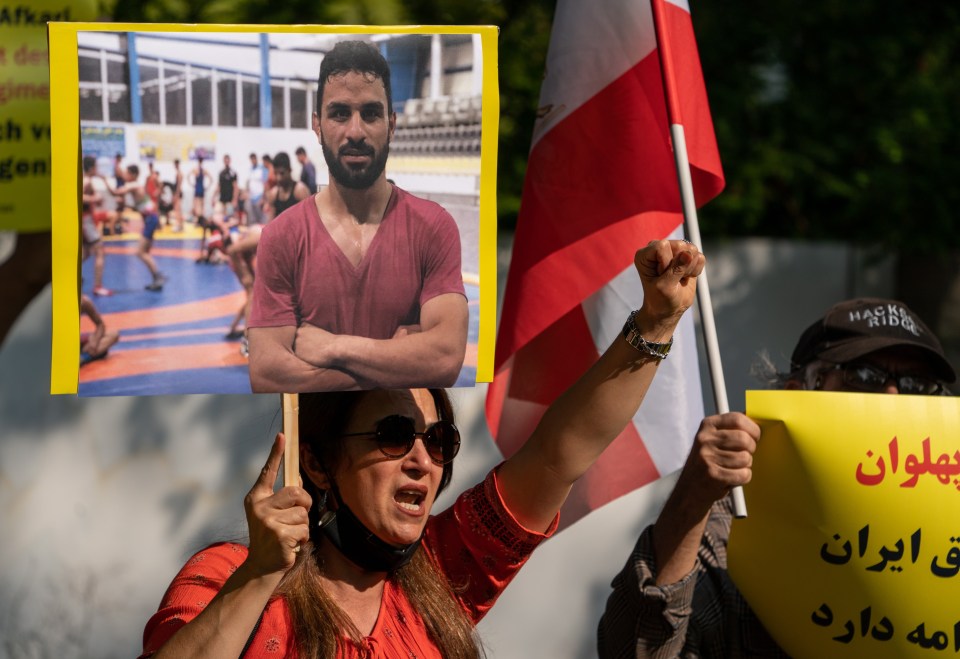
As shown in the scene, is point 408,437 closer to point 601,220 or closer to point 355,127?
point 355,127

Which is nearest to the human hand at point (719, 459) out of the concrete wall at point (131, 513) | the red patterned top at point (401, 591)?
the red patterned top at point (401, 591)

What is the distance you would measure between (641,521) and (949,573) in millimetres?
2529

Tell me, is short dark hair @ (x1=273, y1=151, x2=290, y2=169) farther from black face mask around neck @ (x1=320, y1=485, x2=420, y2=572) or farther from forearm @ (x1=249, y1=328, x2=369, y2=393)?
black face mask around neck @ (x1=320, y1=485, x2=420, y2=572)

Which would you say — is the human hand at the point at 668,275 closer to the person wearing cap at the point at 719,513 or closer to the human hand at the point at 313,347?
the person wearing cap at the point at 719,513

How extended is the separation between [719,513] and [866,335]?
1.54ft

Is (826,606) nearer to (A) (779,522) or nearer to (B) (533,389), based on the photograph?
(A) (779,522)

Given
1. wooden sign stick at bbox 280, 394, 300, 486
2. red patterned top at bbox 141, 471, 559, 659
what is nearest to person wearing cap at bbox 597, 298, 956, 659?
red patterned top at bbox 141, 471, 559, 659

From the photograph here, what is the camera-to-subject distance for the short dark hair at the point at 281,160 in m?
2.04

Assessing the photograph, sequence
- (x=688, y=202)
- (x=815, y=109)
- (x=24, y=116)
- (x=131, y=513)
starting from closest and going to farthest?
(x=688, y=202) → (x=24, y=116) → (x=131, y=513) → (x=815, y=109)

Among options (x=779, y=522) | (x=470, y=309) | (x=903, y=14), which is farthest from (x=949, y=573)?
(x=903, y=14)

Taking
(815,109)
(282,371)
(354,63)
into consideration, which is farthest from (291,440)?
(815,109)

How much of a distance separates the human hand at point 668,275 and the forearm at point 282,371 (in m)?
0.53

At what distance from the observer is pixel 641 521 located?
468 cm

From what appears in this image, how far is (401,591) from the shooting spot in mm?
2189
